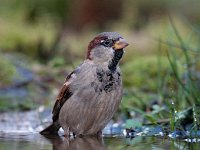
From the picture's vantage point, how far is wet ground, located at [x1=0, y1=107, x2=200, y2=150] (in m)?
5.03

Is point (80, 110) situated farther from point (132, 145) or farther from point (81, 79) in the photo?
point (132, 145)

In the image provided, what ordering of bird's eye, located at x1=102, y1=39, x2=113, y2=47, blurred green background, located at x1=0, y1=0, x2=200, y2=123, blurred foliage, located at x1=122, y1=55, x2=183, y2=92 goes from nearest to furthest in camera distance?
bird's eye, located at x1=102, y1=39, x2=113, y2=47 → blurred green background, located at x1=0, y1=0, x2=200, y2=123 → blurred foliage, located at x1=122, y1=55, x2=183, y2=92

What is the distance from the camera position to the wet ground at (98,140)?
503cm

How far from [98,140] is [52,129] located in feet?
2.25

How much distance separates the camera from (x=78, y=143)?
5.36 m

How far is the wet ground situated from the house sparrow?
0.51 ft

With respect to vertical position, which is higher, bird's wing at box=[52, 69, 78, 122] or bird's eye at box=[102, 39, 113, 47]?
bird's eye at box=[102, 39, 113, 47]

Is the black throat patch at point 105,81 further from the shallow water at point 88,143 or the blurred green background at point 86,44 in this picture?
the blurred green background at point 86,44

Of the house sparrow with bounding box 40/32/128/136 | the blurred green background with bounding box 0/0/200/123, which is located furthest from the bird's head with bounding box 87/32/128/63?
the blurred green background with bounding box 0/0/200/123

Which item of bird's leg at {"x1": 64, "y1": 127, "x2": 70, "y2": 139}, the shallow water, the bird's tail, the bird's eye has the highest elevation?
the bird's eye

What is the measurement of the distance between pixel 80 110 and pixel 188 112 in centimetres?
98

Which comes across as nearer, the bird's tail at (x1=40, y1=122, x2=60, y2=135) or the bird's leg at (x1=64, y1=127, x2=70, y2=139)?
the bird's leg at (x1=64, y1=127, x2=70, y2=139)

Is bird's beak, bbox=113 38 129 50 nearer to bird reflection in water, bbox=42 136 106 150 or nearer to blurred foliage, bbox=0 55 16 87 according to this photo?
bird reflection in water, bbox=42 136 106 150

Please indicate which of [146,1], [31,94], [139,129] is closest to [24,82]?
[31,94]
